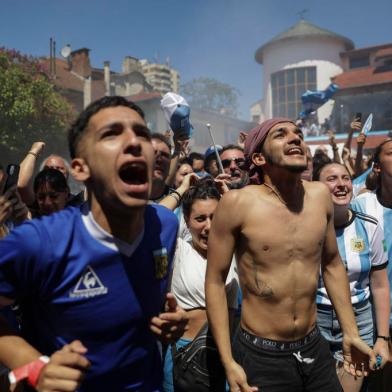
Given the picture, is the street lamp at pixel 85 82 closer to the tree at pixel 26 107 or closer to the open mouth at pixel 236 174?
the tree at pixel 26 107

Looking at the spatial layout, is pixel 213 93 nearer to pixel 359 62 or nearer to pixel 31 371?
pixel 359 62

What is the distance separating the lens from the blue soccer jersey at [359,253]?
135 inches

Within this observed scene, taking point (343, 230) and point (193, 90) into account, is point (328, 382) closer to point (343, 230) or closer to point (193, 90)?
point (343, 230)

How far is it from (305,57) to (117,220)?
134 ft

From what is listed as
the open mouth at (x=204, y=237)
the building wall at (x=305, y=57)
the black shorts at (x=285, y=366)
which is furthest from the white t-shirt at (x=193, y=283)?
the building wall at (x=305, y=57)

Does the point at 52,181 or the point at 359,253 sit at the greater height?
the point at 52,181

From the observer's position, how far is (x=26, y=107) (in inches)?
1013

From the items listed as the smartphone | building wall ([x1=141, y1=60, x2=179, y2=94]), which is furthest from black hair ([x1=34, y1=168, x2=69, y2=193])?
building wall ([x1=141, y1=60, x2=179, y2=94])

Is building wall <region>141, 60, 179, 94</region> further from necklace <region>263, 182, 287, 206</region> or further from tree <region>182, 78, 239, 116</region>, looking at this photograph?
necklace <region>263, 182, 287, 206</region>

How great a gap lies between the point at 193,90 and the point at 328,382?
218 feet

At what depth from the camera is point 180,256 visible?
11.0ft

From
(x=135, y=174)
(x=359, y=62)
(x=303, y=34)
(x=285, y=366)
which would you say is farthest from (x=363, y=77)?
(x=135, y=174)

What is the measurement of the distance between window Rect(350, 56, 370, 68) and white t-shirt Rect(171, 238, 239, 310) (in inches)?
1529

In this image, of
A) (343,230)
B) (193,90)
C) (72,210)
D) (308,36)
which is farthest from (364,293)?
(193,90)
